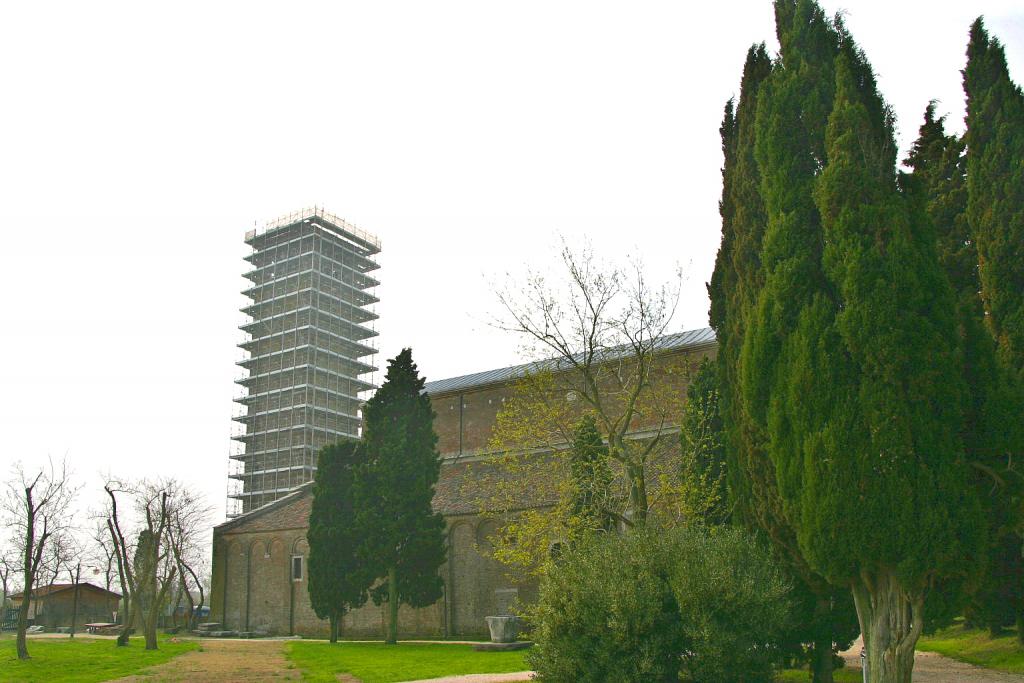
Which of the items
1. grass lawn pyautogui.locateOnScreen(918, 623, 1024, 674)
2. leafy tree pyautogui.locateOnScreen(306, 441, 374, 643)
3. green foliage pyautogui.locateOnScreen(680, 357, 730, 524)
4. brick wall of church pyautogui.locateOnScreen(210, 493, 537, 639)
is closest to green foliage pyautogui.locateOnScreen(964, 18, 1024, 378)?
green foliage pyautogui.locateOnScreen(680, 357, 730, 524)

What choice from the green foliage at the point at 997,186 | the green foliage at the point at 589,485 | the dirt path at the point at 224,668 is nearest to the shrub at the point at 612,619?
the green foliage at the point at 589,485

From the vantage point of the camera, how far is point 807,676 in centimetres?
1706

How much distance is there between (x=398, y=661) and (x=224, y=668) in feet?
14.8

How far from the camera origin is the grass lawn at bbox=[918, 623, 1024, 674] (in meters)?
18.4

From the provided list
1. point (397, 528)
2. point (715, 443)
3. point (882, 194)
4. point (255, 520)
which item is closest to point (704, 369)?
point (715, 443)

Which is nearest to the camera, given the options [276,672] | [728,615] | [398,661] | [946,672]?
[728,615]

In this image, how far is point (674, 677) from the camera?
12281 millimetres

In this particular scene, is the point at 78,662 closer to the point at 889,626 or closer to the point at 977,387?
the point at 889,626

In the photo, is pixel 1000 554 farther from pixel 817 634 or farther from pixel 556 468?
pixel 556 468

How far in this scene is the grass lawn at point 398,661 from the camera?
64.7 feet

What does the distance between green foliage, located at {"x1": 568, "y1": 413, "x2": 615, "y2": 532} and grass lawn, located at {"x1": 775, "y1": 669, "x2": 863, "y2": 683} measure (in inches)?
189

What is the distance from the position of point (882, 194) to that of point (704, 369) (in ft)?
25.8

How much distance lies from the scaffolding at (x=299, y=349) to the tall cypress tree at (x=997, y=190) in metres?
62.8

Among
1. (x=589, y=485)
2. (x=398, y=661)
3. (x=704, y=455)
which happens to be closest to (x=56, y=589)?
(x=398, y=661)
